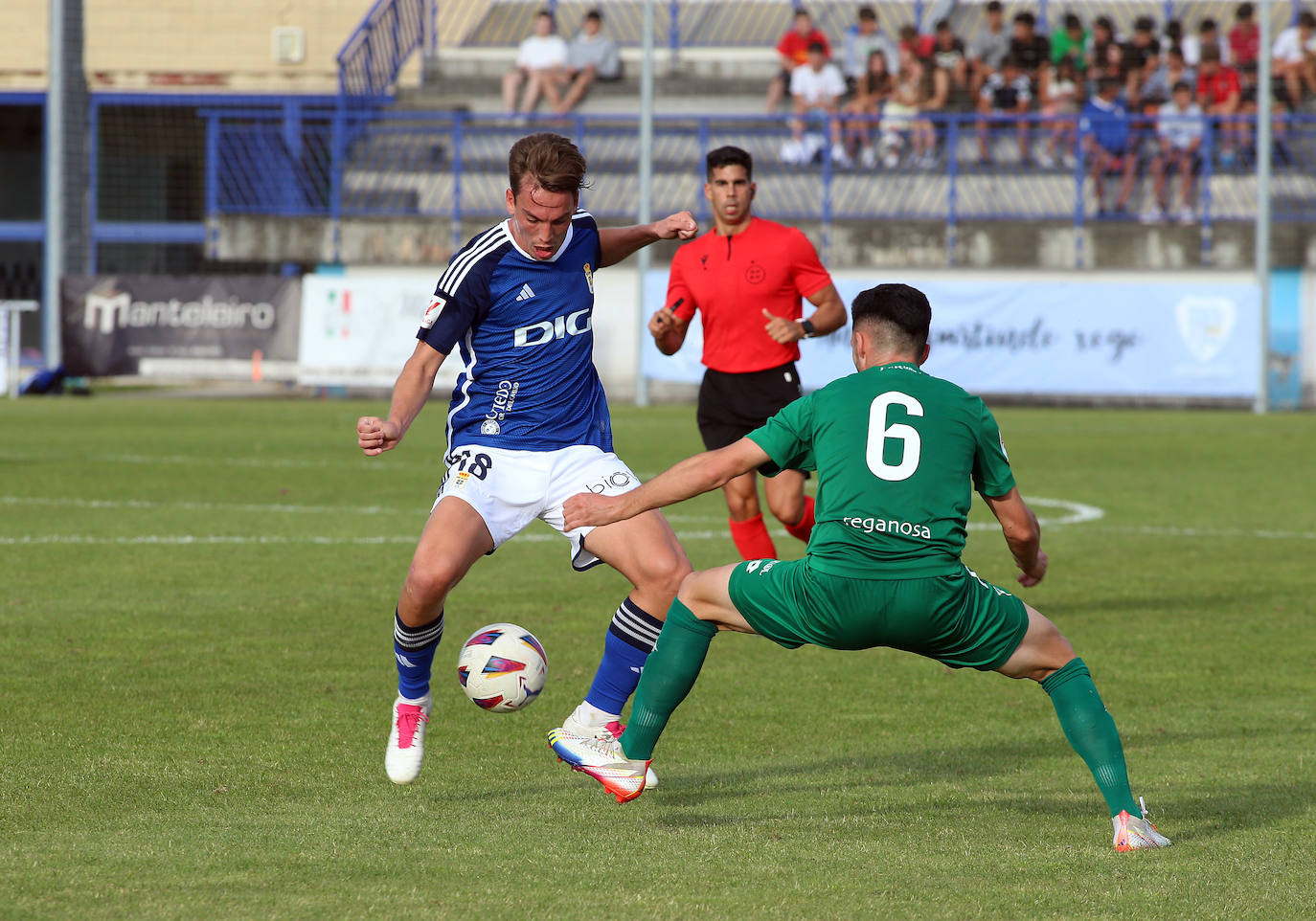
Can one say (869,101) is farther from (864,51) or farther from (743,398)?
(743,398)

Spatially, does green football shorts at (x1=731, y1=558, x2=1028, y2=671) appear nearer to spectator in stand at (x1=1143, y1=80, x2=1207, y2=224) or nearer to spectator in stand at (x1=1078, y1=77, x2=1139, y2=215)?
spectator in stand at (x1=1143, y1=80, x2=1207, y2=224)

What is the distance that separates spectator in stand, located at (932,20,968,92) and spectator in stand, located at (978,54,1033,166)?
0.39 m

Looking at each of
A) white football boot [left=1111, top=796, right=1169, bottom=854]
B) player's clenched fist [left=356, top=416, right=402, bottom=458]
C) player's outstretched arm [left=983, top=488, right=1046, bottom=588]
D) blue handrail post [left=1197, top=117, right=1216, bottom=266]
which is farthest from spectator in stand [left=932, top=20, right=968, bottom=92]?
white football boot [left=1111, top=796, right=1169, bottom=854]

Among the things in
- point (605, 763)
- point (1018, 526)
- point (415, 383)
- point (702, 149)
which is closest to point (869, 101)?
point (702, 149)

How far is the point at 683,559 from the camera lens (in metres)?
5.46

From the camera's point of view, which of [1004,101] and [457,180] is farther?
[1004,101]

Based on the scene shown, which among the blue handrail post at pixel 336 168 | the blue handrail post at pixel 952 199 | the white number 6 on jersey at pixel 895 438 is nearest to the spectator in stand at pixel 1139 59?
the blue handrail post at pixel 952 199

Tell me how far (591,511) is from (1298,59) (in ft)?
83.4

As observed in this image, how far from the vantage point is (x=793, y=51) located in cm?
2867

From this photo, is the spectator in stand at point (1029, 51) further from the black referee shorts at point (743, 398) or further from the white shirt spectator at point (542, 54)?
the black referee shorts at point (743, 398)

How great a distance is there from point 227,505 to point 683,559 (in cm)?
779

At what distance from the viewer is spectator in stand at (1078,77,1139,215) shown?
26.2 meters

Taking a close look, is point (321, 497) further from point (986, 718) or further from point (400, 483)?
point (986, 718)

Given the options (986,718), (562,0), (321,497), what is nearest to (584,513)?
(986,718)
